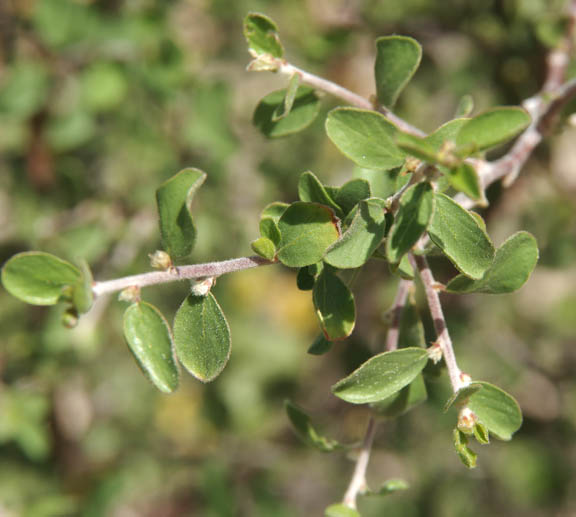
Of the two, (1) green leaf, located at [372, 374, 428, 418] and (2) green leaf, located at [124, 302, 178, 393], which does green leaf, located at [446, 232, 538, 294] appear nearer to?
(1) green leaf, located at [372, 374, 428, 418]

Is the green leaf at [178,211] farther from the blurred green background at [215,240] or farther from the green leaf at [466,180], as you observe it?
the blurred green background at [215,240]

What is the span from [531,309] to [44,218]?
213 centimetres

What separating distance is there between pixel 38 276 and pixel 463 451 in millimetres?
638

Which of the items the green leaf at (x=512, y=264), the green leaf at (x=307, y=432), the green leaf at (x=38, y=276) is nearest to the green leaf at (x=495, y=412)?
the green leaf at (x=512, y=264)

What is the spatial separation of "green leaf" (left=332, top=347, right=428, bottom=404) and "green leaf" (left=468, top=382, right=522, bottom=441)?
11 centimetres

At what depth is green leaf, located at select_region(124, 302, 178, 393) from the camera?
87cm

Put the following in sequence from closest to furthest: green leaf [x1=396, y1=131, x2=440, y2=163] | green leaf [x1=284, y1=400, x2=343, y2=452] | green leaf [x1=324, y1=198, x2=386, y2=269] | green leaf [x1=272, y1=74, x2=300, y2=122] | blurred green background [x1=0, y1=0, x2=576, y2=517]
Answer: green leaf [x1=396, y1=131, x2=440, y2=163], green leaf [x1=324, y1=198, x2=386, y2=269], green leaf [x1=272, y1=74, x2=300, y2=122], green leaf [x1=284, y1=400, x2=343, y2=452], blurred green background [x1=0, y1=0, x2=576, y2=517]

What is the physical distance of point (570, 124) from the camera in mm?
1309

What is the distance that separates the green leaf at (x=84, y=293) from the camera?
32.1 inches

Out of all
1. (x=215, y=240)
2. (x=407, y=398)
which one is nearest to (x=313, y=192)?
(x=407, y=398)

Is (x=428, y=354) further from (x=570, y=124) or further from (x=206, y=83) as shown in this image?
(x=206, y=83)

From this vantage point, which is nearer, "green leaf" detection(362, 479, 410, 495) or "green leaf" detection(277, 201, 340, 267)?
"green leaf" detection(277, 201, 340, 267)

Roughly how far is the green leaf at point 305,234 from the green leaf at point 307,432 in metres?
0.34

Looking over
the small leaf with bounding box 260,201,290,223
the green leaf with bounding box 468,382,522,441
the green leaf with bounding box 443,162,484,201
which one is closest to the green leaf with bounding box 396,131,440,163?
the green leaf with bounding box 443,162,484,201
